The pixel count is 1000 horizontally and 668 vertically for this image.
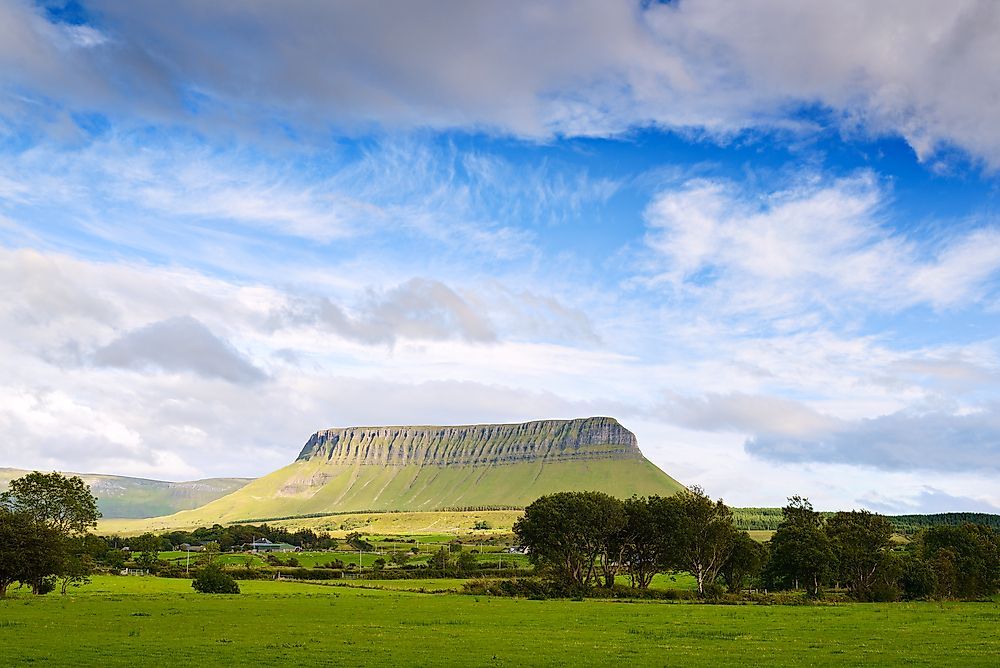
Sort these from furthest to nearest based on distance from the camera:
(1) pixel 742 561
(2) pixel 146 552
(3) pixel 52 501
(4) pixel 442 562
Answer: (4) pixel 442 562 < (2) pixel 146 552 < (1) pixel 742 561 < (3) pixel 52 501

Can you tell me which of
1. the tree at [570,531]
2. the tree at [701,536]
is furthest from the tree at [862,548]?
the tree at [570,531]

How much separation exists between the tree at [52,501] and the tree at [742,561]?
8475cm

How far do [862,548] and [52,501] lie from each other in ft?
341

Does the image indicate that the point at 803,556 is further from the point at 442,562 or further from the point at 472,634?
the point at 442,562

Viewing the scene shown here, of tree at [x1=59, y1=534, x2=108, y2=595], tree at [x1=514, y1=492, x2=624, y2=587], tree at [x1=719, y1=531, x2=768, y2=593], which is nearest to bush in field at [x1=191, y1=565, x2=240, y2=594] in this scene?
tree at [x1=59, y1=534, x2=108, y2=595]

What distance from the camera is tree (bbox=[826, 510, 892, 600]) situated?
109188mm

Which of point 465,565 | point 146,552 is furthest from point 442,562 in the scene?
point 146,552

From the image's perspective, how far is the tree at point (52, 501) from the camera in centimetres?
9450

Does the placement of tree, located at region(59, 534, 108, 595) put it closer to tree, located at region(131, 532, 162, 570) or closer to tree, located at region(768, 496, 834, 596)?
tree, located at region(131, 532, 162, 570)

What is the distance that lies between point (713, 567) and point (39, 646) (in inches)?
3505

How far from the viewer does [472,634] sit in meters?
49.9

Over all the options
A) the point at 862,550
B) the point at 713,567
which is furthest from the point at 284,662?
the point at 862,550

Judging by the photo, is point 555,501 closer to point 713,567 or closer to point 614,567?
point 614,567

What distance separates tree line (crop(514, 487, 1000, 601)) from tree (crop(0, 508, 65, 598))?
55707 millimetres
